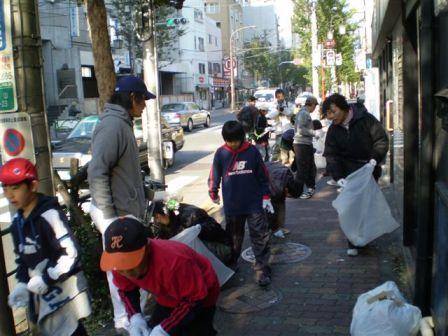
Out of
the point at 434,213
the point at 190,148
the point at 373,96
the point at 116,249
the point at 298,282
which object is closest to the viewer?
the point at 116,249

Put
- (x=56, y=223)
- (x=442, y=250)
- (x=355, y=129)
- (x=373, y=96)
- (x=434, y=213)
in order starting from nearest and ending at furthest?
(x=56, y=223)
(x=442, y=250)
(x=434, y=213)
(x=355, y=129)
(x=373, y=96)

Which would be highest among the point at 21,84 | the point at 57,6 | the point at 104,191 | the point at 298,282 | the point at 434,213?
the point at 57,6

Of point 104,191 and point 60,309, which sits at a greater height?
point 104,191

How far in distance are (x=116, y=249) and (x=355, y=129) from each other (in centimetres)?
412

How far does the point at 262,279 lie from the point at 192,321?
2.60m

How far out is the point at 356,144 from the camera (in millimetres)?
5934

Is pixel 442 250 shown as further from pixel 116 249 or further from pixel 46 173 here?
pixel 46 173

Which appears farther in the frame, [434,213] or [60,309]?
[434,213]

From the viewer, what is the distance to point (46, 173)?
4094mm

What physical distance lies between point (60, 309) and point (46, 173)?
4.08ft

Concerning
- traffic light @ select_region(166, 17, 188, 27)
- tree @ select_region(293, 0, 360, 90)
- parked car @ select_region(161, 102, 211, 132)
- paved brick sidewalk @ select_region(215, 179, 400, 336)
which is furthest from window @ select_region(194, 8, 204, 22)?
paved brick sidewalk @ select_region(215, 179, 400, 336)

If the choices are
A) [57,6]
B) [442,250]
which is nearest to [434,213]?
[442,250]

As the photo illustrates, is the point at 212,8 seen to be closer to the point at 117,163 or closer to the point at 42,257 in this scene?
the point at 117,163

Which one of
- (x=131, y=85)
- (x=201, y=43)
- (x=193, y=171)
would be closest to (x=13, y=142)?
(x=131, y=85)
